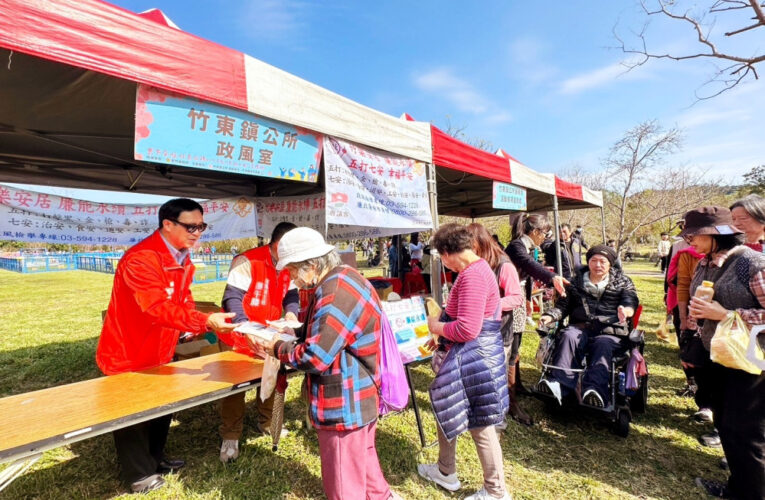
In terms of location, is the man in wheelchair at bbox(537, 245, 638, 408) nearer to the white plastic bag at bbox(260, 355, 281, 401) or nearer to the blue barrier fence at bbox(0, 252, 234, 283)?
the white plastic bag at bbox(260, 355, 281, 401)

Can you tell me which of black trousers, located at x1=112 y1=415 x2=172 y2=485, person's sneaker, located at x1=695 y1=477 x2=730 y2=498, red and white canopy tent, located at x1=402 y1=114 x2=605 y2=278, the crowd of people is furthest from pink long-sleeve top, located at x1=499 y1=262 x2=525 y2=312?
black trousers, located at x1=112 y1=415 x2=172 y2=485

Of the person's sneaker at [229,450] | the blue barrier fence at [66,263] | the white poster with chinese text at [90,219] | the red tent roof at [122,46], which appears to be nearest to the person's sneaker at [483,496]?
the person's sneaker at [229,450]

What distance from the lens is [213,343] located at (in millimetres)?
3723

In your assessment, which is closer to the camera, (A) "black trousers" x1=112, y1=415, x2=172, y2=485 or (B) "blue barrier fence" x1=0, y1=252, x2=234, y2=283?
(A) "black trousers" x1=112, y1=415, x2=172, y2=485

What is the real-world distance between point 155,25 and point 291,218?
2.43 metres

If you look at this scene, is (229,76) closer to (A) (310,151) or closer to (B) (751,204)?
(A) (310,151)

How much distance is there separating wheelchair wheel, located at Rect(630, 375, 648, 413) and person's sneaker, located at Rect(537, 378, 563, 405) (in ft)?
2.78

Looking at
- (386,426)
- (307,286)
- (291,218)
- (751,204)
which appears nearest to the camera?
(307,286)

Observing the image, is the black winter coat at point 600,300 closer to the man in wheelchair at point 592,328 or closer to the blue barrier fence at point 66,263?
the man in wheelchair at point 592,328

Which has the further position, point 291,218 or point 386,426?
point 291,218

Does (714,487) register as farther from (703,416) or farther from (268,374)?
(268,374)

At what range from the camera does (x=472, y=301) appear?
1.95m

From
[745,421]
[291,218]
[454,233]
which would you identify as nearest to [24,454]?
[454,233]

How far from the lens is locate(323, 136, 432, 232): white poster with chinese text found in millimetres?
2623
